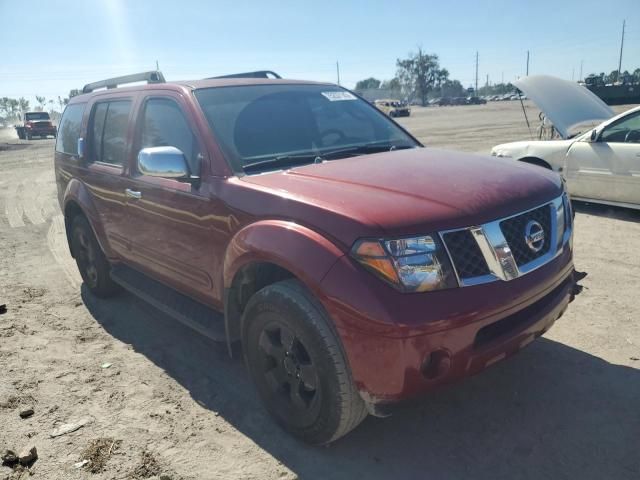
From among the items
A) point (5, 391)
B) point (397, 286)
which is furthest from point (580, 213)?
point (5, 391)

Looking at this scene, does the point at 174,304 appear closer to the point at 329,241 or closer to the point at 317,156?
the point at 317,156

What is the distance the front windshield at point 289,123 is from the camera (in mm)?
3168

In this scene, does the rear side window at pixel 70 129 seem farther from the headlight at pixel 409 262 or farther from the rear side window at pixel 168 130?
the headlight at pixel 409 262

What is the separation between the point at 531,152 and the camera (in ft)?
→ 24.6

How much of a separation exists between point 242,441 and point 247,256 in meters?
1.04

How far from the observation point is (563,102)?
752cm

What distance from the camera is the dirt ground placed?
8.36ft

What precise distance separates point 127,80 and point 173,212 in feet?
6.80

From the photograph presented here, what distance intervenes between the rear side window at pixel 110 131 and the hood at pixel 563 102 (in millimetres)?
5890

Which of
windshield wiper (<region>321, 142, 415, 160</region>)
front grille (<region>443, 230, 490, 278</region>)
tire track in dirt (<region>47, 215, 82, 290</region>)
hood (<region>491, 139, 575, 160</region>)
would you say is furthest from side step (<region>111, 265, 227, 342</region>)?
hood (<region>491, 139, 575, 160</region>)

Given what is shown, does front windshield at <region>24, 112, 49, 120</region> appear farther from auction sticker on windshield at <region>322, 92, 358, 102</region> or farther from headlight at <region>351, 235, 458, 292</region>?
headlight at <region>351, 235, 458, 292</region>

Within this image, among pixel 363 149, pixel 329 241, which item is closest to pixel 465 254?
pixel 329 241

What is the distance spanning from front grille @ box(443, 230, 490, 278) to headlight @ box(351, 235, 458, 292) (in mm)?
46

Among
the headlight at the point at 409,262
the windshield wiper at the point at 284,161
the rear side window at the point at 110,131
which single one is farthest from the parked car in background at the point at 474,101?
the headlight at the point at 409,262
